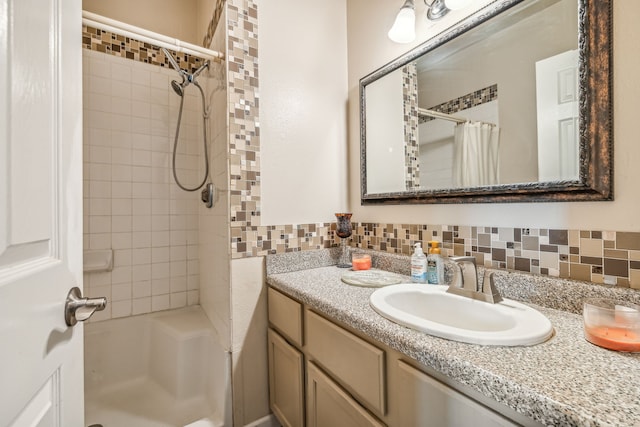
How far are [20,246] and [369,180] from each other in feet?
4.56

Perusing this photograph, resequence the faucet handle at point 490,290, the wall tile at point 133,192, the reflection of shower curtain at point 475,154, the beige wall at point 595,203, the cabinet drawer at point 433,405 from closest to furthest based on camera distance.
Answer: the cabinet drawer at point 433,405, the beige wall at point 595,203, the faucet handle at point 490,290, the reflection of shower curtain at point 475,154, the wall tile at point 133,192

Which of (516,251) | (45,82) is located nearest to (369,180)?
(516,251)

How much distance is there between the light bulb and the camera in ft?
4.00

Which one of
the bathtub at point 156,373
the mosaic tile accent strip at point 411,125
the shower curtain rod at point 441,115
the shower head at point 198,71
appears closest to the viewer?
the shower curtain rod at point 441,115

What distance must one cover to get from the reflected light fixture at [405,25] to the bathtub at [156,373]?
166 cm

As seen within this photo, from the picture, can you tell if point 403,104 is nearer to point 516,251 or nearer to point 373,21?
point 373,21

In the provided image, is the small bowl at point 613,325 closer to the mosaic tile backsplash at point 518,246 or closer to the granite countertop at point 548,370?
the granite countertop at point 548,370

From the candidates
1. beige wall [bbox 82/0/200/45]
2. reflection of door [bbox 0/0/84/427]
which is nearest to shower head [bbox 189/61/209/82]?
beige wall [bbox 82/0/200/45]

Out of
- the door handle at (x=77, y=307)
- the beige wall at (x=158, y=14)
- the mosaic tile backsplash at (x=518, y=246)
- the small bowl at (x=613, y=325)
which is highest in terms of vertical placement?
the beige wall at (x=158, y=14)

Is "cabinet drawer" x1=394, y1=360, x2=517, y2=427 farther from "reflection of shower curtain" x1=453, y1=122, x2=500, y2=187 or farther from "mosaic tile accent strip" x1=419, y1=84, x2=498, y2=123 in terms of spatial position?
"mosaic tile accent strip" x1=419, y1=84, x2=498, y2=123

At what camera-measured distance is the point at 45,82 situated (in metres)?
0.51

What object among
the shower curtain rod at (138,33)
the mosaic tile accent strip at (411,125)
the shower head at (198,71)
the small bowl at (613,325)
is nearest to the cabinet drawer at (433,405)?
the small bowl at (613,325)

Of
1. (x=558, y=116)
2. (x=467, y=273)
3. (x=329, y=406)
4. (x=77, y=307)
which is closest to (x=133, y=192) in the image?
(x=77, y=307)

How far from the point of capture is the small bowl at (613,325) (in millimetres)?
604
